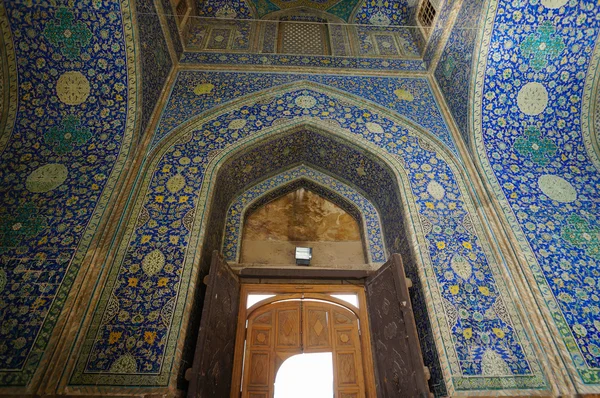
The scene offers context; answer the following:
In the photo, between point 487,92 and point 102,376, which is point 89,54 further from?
point 487,92

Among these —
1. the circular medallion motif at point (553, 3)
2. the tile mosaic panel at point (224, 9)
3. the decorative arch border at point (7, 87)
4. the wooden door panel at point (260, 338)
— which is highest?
the tile mosaic panel at point (224, 9)

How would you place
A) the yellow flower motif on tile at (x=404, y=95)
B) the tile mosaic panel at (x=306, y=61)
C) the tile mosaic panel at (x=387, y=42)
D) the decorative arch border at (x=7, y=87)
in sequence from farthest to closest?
1. the tile mosaic panel at (x=387, y=42)
2. the tile mosaic panel at (x=306, y=61)
3. the yellow flower motif on tile at (x=404, y=95)
4. the decorative arch border at (x=7, y=87)

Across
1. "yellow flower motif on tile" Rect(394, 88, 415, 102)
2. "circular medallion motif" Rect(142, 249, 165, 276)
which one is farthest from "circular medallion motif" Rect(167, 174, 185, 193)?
"yellow flower motif on tile" Rect(394, 88, 415, 102)

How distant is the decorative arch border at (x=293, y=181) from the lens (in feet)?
13.9

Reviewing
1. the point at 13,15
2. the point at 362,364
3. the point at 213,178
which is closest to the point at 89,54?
the point at 13,15

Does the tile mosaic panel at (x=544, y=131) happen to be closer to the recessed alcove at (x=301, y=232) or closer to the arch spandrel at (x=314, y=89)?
the arch spandrel at (x=314, y=89)

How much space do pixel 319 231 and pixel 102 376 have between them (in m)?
2.84

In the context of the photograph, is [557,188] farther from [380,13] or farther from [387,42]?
[380,13]

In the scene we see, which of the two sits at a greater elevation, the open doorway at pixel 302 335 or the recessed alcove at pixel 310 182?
the recessed alcove at pixel 310 182

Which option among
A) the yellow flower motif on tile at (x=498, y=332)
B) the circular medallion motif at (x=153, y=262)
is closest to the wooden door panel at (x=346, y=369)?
the yellow flower motif on tile at (x=498, y=332)

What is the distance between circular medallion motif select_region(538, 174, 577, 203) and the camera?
3770 millimetres

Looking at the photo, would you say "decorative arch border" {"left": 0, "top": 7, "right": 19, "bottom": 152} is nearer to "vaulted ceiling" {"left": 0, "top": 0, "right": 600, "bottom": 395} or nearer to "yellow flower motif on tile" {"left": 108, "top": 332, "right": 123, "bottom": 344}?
"vaulted ceiling" {"left": 0, "top": 0, "right": 600, "bottom": 395}

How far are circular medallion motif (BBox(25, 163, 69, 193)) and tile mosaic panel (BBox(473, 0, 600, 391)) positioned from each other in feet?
15.5

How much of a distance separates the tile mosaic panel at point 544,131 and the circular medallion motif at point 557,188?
1cm
